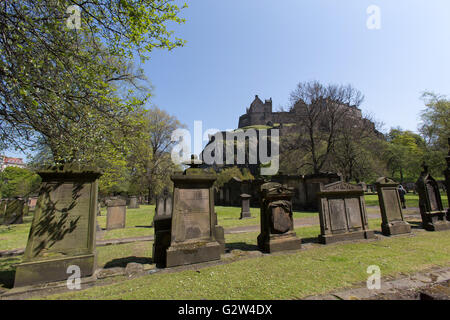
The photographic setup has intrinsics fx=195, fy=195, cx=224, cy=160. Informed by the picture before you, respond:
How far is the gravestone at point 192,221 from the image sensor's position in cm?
450

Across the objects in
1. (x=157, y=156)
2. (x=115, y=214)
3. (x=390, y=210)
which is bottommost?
(x=115, y=214)

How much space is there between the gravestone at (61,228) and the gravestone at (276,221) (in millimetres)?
4204

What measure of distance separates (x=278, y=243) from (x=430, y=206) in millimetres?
7338

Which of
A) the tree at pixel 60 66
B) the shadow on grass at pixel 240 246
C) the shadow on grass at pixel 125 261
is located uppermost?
the tree at pixel 60 66

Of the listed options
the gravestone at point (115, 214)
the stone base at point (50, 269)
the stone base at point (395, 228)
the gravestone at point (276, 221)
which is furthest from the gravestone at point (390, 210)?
the gravestone at point (115, 214)

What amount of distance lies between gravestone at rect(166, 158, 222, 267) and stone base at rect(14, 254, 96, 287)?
1557 mm

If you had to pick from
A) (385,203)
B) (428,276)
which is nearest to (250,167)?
(385,203)

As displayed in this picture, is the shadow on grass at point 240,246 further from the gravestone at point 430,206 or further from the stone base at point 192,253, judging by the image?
the gravestone at point 430,206

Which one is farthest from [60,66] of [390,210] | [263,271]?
[390,210]

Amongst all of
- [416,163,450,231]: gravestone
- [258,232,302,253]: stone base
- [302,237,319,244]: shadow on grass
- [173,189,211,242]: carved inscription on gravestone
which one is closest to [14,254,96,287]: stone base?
[173,189,211,242]: carved inscription on gravestone

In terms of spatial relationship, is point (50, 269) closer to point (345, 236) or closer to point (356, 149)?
point (345, 236)

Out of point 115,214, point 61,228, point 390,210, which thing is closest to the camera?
point 61,228

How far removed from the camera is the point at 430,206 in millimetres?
7957
